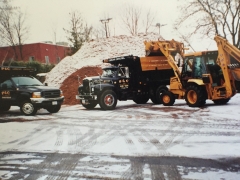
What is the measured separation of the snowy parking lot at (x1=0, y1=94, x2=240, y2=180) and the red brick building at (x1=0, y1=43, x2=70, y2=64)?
1140 mm

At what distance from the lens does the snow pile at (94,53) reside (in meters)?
6.06

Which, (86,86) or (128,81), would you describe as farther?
(128,81)

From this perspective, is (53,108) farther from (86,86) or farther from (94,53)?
(94,53)

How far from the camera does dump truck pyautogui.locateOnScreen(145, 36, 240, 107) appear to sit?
8.42 meters

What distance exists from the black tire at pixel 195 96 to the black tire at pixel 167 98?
0.77 meters

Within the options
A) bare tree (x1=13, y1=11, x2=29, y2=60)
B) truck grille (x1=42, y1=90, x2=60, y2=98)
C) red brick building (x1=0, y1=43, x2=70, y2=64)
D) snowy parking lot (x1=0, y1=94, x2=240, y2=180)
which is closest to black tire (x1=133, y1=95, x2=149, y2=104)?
truck grille (x1=42, y1=90, x2=60, y2=98)

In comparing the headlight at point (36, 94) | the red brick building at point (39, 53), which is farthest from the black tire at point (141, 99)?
the red brick building at point (39, 53)

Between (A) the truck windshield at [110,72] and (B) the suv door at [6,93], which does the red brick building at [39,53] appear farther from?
(A) the truck windshield at [110,72]

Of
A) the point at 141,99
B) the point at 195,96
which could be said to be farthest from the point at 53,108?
the point at 195,96

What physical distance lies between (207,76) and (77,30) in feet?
19.1

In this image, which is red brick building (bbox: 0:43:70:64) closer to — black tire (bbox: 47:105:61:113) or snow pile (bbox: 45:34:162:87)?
snow pile (bbox: 45:34:162:87)

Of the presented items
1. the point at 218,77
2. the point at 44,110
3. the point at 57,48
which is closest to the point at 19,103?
the point at 44,110

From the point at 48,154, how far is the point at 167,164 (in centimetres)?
175

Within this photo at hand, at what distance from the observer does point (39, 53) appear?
439cm
